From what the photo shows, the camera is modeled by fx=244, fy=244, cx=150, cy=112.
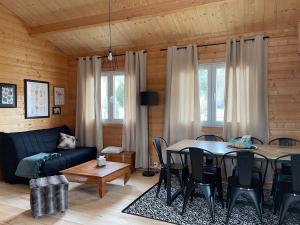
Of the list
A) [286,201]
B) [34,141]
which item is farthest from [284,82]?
[34,141]

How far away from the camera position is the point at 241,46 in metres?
4.07

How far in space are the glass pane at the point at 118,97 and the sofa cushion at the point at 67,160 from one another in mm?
918

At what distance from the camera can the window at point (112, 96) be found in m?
5.30

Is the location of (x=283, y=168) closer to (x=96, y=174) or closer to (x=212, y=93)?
(x=212, y=93)

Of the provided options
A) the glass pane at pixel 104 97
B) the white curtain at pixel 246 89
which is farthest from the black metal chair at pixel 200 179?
the glass pane at pixel 104 97

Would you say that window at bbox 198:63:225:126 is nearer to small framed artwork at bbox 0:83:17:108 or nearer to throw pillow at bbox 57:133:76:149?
throw pillow at bbox 57:133:76:149

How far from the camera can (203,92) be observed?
452 centimetres

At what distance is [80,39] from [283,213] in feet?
15.0

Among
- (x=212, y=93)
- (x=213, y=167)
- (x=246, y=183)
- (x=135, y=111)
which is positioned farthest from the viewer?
(x=135, y=111)

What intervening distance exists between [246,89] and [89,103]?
3.24m

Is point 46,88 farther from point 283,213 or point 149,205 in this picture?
point 283,213

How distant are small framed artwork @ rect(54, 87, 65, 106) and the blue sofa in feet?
2.87

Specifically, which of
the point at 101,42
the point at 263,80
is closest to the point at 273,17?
the point at 263,80

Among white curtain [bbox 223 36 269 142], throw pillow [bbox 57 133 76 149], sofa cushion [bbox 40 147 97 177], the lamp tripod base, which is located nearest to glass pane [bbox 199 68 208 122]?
white curtain [bbox 223 36 269 142]
